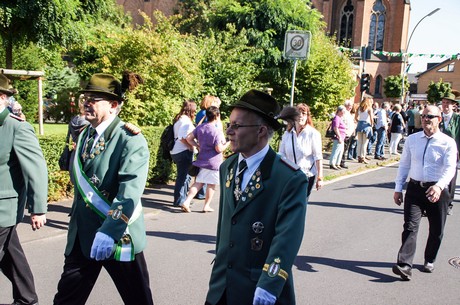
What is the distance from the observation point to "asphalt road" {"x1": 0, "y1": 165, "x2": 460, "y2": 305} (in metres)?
5.11

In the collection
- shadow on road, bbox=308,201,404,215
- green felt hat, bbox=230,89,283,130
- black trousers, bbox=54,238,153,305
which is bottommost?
shadow on road, bbox=308,201,404,215

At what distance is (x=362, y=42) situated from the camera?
53094 mm

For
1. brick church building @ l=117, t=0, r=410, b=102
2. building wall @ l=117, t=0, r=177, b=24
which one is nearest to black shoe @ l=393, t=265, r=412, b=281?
brick church building @ l=117, t=0, r=410, b=102

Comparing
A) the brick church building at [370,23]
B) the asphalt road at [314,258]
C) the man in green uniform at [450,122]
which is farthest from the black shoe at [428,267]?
the brick church building at [370,23]

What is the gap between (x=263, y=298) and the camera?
254 cm

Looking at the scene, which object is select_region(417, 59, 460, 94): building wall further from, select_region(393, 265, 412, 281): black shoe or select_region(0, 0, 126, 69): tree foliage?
select_region(393, 265, 412, 281): black shoe

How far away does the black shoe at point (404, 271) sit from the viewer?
18.6 ft

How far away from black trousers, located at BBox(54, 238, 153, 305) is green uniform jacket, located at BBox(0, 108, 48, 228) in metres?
0.76

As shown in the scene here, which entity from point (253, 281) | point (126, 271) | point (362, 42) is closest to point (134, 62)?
point (126, 271)

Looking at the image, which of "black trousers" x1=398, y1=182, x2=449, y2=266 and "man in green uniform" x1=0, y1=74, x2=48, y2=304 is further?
"black trousers" x1=398, y1=182, x2=449, y2=266

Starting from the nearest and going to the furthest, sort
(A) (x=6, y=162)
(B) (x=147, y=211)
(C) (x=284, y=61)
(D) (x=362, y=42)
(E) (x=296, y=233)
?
1. (E) (x=296, y=233)
2. (A) (x=6, y=162)
3. (B) (x=147, y=211)
4. (C) (x=284, y=61)
5. (D) (x=362, y=42)

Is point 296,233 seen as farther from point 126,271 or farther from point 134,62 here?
point 134,62

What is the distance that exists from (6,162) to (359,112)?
13441 mm

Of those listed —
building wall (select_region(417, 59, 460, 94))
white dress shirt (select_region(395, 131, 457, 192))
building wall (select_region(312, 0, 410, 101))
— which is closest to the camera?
white dress shirt (select_region(395, 131, 457, 192))
